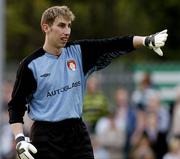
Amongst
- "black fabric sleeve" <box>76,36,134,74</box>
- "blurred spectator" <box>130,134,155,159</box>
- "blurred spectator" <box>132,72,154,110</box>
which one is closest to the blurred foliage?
"blurred spectator" <box>132,72,154,110</box>

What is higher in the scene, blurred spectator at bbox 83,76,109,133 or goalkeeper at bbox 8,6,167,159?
goalkeeper at bbox 8,6,167,159

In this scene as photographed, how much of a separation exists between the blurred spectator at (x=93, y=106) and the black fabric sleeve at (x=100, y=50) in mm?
6304

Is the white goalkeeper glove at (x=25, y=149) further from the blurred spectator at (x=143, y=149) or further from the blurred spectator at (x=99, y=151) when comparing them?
the blurred spectator at (x=99, y=151)

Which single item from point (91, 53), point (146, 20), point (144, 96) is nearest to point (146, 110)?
point (144, 96)

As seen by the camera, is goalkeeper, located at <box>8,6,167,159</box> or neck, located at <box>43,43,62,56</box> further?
neck, located at <box>43,43,62,56</box>

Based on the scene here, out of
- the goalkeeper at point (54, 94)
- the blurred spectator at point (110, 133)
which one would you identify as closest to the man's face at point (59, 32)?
the goalkeeper at point (54, 94)

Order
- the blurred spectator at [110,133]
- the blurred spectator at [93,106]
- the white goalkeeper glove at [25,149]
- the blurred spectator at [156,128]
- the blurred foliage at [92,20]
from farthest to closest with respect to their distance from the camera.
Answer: the blurred foliage at [92,20]
the blurred spectator at [110,133]
the blurred spectator at [93,106]
the blurred spectator at [156,128]
the white goalkeeper glove at [25,149]

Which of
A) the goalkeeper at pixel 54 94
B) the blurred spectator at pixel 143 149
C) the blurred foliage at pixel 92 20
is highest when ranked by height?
the goalkeeper at pixel 54 94

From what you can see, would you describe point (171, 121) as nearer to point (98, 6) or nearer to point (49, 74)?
point (49, 74)

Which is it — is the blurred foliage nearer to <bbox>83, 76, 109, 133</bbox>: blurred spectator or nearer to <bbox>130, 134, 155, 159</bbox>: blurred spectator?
<bbox>83, 76, 109, 133</bbox>: blurred spectator

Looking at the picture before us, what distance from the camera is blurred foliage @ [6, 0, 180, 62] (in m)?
33.6

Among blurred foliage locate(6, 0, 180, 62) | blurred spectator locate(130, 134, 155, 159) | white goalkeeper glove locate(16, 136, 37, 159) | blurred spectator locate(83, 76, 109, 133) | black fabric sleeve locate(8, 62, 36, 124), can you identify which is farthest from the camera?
blurred foliage locate(6, 0, 180, 62)

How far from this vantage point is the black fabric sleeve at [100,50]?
1026 cm

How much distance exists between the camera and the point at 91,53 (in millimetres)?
10352
